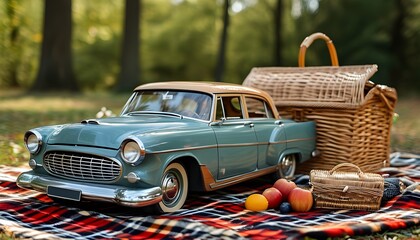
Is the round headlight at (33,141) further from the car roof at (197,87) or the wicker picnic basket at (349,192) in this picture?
the wicker picnic basket at (349,192)

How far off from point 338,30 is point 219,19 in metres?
10.4

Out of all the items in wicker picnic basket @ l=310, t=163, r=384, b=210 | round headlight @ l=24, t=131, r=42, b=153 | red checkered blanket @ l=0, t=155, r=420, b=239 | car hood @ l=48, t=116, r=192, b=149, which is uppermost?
car hood @ l=48, t=116, r=192, b=149

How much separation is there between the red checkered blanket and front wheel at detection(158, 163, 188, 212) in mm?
95

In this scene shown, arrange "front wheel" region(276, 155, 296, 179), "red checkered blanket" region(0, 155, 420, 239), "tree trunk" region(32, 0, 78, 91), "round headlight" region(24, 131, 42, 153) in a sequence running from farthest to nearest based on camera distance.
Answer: "tree trunk" region(32, 0, 78, 91)
"front wheel" region(276, 155, 296, 179)
"round headlight" region(24, 131, 42, 153)
"red checkered blanket" region(0, 155, 420, 239)

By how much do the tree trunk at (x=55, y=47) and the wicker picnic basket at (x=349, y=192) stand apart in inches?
495

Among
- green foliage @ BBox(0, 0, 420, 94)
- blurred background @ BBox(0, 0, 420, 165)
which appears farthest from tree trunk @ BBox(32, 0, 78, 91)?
green foliage @ BBox(0, 0, 420, 94)

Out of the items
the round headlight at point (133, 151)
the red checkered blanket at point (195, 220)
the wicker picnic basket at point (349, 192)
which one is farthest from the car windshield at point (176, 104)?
the wicker picnic basket at point (349, 192)

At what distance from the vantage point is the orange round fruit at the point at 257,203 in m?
4.74

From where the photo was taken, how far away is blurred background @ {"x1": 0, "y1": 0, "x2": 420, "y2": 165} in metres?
12.6

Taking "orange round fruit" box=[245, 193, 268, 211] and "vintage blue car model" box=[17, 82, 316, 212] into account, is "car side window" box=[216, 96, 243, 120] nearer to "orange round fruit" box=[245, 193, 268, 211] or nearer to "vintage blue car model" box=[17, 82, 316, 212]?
"vintage blue car model" box=[17, 82, 316, 212]

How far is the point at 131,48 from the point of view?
1792 cm

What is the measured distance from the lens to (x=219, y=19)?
29.3 m

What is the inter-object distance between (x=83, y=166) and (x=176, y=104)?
4.13ft

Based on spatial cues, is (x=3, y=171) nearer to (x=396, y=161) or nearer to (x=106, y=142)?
(x=106, y=142)
